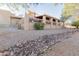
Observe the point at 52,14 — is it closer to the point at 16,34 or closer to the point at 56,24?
the point at 56,24

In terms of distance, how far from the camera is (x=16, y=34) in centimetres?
135

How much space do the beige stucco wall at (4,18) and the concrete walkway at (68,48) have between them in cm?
48

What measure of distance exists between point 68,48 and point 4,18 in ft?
2.14

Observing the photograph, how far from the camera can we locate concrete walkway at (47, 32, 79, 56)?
4.32 ft

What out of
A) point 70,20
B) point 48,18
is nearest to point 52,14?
point 48,18

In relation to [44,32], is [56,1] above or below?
above

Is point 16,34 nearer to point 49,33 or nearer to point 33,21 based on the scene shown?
point 33,21

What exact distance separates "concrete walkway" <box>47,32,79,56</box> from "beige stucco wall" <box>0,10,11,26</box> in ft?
1.56

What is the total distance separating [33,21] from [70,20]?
13.6 inches

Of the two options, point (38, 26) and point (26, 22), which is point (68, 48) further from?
point (26, 22)

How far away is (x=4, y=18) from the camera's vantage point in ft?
4.43

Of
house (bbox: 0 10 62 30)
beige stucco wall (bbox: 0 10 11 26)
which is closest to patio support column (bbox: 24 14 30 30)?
house (bbox: 0 10 62 30)

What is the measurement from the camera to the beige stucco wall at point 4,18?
134 cm

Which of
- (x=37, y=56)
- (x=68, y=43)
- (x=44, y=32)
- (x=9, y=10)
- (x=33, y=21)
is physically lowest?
(x=37, y=56)
